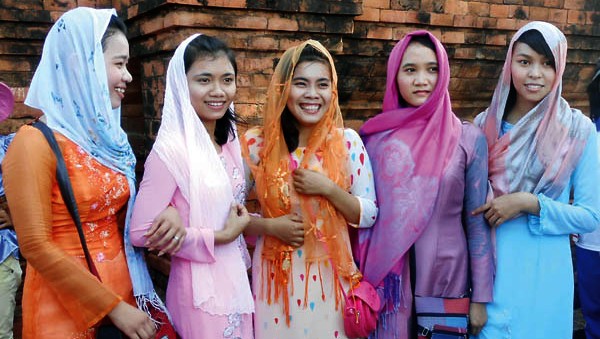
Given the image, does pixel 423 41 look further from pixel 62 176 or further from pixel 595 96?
pixel 595 96

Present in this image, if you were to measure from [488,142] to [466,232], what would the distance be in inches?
16.8

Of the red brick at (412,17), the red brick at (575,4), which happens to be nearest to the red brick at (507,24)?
the red brick at (575,4)

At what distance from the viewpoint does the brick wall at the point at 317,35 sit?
2.75 m

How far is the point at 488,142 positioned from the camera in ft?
7.33

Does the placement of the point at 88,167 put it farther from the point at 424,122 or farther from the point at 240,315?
the point at 424,122

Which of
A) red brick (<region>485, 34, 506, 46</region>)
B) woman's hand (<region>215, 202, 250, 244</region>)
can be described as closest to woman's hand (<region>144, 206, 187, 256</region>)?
woman's hand (<region>215, 202, 250, 244</region>)

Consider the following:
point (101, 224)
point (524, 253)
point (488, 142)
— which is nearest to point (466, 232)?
point (524, 253)

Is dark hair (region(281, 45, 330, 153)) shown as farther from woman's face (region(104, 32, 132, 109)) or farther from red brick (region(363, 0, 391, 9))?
red brick (region(363, 0, 391, 9))

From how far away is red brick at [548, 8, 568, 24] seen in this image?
4043mm

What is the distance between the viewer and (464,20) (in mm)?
3707

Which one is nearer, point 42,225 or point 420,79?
point 42,225

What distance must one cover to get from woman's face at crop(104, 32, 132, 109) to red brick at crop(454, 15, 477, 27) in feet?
8.78

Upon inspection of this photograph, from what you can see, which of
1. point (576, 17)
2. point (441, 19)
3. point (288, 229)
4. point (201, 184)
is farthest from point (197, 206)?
point (576, 17)

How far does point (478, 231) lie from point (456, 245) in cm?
11
